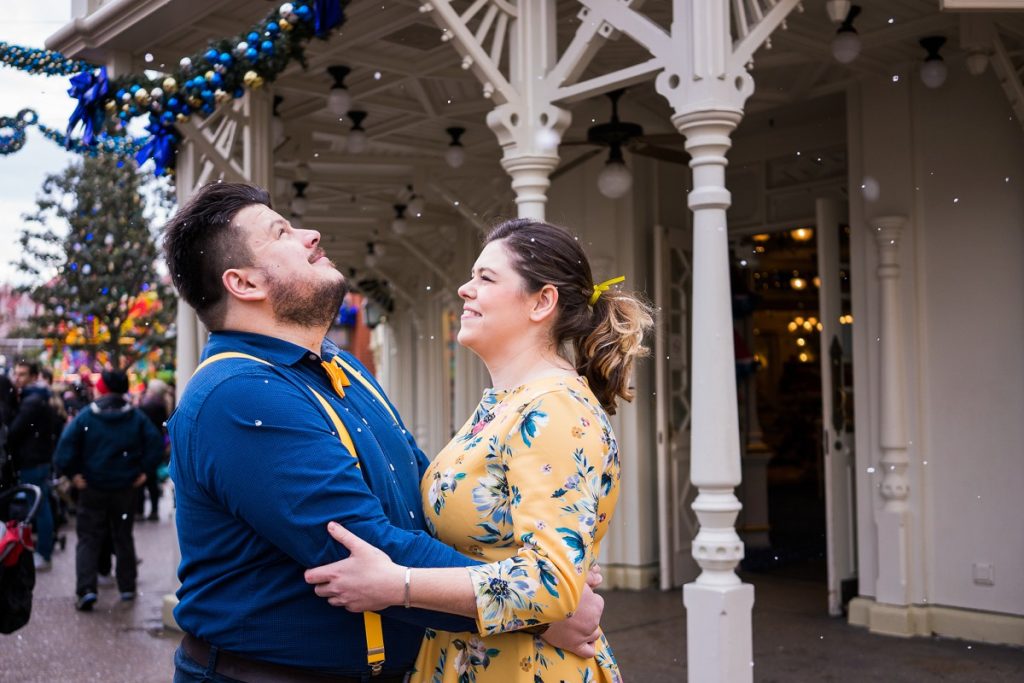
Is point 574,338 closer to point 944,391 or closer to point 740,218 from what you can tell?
point 944,391

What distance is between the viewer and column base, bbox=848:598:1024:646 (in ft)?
21.7

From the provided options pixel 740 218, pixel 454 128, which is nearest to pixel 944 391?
pixel 740 218

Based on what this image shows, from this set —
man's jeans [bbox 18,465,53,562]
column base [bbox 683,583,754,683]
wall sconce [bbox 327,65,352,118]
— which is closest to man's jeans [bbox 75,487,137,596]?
man's jeans [bbox 18,465,53,562]

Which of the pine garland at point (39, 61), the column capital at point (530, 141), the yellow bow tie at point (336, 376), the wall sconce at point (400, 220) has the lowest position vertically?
the yellow bow tie at point (336, 376)

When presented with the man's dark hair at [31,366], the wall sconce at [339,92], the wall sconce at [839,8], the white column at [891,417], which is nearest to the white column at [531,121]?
the wall sconce at [839,8]

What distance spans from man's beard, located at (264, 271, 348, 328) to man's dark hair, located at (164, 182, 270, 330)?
8cm

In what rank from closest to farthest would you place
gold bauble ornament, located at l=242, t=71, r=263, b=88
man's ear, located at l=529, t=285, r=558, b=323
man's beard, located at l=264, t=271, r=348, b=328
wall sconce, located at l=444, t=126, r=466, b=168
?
man's beard, located at l=264, t=271, r=348, b=328
man's ear, located at l=529, t=285, r=558, b=323
gold bauble ornament, located at l=242, t=71, r=263, b=88
wall sconce, located at l=444, t=126, r=466, b=168

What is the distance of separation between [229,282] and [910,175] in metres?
6.09

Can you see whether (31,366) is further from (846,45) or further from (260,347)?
(260,347)

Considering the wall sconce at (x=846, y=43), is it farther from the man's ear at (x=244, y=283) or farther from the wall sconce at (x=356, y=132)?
the man's ear at (x=244, y=283)

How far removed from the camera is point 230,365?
6.40 feet

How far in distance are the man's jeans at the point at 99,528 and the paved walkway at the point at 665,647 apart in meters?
0.32

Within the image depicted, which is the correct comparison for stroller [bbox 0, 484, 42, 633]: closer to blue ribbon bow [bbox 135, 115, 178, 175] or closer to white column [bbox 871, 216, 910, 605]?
blue ribbon bow [bbox 135, 115, 178, 175]

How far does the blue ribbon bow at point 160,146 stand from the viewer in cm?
702
